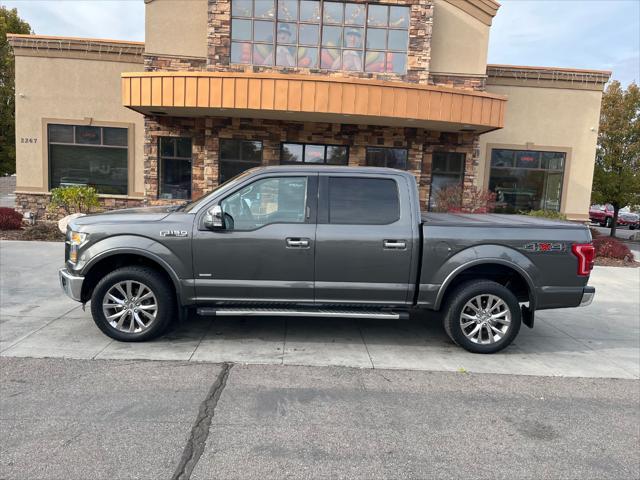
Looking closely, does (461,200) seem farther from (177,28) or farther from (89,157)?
(89,157)

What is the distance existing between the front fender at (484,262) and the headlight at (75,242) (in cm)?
382

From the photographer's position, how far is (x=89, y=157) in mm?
15219

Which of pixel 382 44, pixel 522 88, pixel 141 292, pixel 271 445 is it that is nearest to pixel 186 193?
pixel 382 44

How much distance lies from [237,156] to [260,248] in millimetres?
9803

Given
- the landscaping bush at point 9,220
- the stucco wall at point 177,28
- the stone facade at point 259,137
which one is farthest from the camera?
the stone facade at point 259,137

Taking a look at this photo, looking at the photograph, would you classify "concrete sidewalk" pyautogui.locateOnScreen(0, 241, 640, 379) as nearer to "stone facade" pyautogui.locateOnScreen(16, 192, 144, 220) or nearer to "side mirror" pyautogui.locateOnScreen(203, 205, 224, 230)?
"side mirror" pyautogui.locateOnScreen(203, 205, 224, 230)

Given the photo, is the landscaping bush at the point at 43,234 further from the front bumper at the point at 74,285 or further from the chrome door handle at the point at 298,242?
the chrome door handle at the point at 298,242

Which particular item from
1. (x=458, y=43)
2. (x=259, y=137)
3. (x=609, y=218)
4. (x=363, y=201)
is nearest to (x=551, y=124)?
(x=458, y=43)

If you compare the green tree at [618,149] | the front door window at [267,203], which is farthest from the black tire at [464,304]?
the green tree at [618,149]

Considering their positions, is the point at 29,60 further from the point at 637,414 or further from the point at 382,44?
the point at 637,414

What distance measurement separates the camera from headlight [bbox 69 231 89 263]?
5.14 metres

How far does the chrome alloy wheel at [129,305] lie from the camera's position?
5160 millimetres

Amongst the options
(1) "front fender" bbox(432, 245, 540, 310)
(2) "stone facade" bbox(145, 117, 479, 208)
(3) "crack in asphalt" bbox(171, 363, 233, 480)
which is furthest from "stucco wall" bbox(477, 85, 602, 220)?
(3) "crack in asphalt" bbox(171, 363, 233, 480)

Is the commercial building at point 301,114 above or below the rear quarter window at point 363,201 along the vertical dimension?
above
